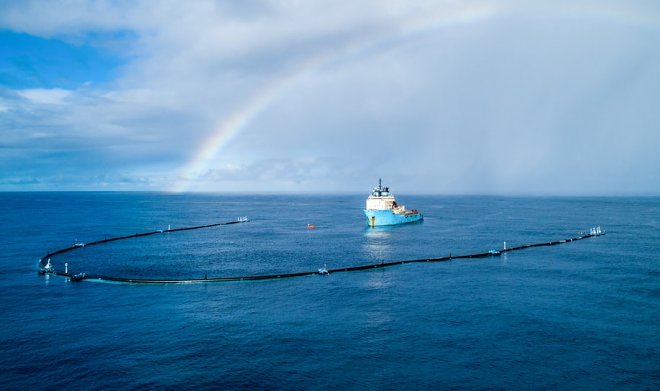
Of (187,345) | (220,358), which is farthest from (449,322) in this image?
(187,345)

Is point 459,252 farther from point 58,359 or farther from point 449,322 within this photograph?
point 58,359

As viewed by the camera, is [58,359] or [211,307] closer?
[58,359]

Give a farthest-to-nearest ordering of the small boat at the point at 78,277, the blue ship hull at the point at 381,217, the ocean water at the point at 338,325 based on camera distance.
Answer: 1. the blue ship hull at the point at 381,217
2. the small boat at the point at 78,277
3. the ocean water at the point at 338,325

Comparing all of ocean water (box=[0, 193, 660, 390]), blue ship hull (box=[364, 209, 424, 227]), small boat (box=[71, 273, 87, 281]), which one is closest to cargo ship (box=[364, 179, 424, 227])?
blue ship hull (box=[364, 209, 424, 227])

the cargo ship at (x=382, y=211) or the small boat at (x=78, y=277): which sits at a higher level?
the cargo ship at (x=382, y=211)

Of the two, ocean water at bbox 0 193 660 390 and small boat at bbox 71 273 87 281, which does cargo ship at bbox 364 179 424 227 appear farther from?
small boat at bbox 71 273 87 281

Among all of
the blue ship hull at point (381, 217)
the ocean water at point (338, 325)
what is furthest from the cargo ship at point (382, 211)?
the ocean water at point (338, 325)

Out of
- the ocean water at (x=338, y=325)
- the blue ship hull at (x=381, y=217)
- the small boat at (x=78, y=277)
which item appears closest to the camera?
the ocean water at (x=338, y=325)

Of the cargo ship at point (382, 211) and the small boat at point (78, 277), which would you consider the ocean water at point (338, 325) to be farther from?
the cargo ship at point (382, 211)

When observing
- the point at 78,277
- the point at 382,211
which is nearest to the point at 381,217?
the point at 382,211

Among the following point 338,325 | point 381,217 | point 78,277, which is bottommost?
point 338,325

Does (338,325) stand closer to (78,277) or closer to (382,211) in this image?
(78,277)
